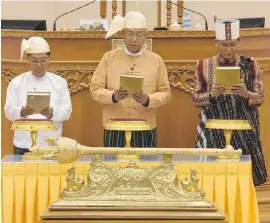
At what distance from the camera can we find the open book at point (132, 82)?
4855mm

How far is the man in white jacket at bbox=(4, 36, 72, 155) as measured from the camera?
17.6 feet

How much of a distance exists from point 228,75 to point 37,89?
141 centimetres

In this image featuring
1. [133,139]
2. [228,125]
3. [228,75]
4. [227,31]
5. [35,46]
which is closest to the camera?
[228,125]

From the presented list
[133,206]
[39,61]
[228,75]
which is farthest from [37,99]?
[133,206]

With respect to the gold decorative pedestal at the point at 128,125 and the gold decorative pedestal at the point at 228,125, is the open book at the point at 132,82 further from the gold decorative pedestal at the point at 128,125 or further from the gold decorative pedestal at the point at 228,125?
the gold decorative pedestal at the point at 228,125

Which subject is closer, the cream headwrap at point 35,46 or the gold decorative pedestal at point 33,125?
the gold decorative pedestal at point 33,125

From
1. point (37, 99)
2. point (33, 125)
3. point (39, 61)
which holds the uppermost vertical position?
point (39, 61)

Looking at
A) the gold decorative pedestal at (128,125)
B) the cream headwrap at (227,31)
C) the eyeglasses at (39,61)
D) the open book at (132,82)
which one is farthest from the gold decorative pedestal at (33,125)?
the cream headwrap at (227,31)

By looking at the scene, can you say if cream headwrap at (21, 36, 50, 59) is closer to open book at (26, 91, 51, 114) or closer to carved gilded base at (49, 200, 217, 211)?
open book at (26, 91, 51, 114)

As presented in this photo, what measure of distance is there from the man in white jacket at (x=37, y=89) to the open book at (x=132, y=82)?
58 cm

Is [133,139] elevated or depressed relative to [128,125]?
depressed

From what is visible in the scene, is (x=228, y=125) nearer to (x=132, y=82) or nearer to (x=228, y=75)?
(x=228, y=75)

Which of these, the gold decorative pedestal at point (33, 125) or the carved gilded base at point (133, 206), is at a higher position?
the gold decorative pedestal at point (33, 125)

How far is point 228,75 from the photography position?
4816mm
